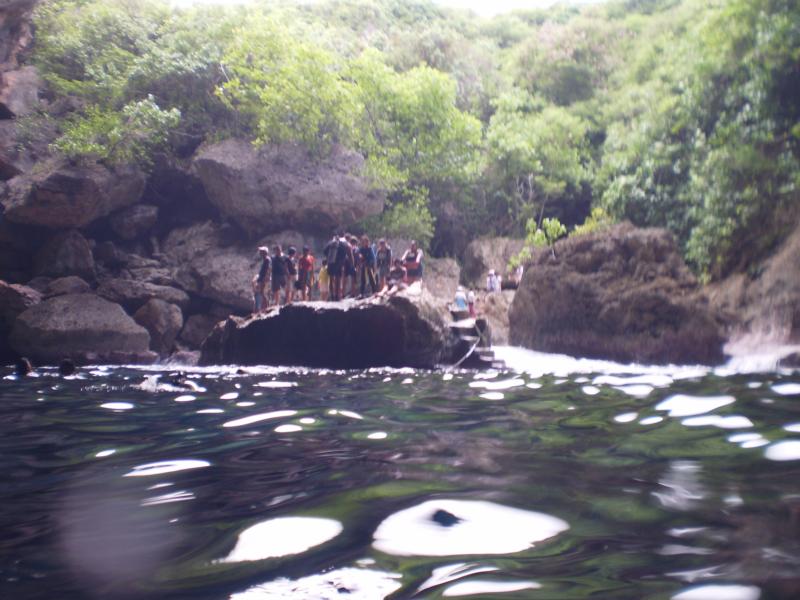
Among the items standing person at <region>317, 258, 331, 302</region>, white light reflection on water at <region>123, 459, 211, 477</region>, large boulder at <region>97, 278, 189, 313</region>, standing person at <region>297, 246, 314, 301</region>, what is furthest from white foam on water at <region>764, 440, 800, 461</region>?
large boulder at <region>97, 278, 189, 313</region>

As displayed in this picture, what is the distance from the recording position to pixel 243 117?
23.0 meters

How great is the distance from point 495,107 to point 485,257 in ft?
33.3

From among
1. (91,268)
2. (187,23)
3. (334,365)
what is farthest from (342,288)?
(187,23)

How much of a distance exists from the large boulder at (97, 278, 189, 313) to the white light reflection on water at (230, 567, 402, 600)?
1969cm

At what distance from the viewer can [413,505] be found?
2104 mm

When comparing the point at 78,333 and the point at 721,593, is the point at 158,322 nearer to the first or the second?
the point at 78,333

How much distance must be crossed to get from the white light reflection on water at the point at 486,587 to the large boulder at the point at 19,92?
77.4 ft

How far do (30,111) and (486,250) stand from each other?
57.7ft

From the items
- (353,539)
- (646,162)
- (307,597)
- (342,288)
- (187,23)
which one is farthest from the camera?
(187,23)

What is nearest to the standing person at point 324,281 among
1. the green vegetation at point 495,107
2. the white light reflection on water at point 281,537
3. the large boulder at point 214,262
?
the large boulder at point 214,262

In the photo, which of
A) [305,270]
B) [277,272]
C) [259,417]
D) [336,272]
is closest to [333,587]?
[259,417]

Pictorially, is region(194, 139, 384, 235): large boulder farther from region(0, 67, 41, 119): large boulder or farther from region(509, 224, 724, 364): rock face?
region(509, 224, 724, 364): rock face

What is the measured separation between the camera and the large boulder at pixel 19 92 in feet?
65.3

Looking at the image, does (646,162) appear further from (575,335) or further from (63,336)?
(63,336)
